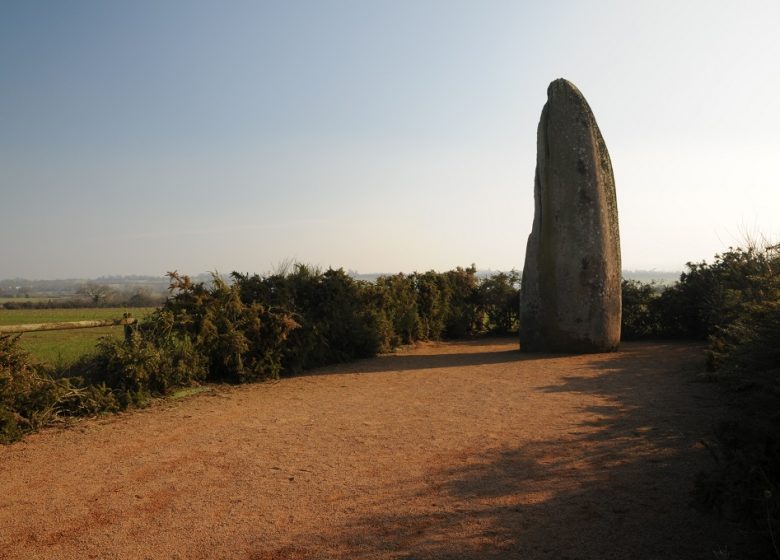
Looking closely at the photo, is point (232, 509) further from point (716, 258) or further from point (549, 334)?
point (716, 258)

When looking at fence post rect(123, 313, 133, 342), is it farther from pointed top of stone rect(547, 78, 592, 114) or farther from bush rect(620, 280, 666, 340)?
bush rect(620, 280, 666, 340)

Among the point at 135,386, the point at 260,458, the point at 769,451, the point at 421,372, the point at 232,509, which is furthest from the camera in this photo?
the point at 421,372

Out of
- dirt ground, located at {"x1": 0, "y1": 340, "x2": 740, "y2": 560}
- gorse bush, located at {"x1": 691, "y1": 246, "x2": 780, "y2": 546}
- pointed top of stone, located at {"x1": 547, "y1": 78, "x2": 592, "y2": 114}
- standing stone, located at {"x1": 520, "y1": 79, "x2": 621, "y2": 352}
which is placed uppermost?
pointed top of stone, located at {"x1": 547, "y1": 78, "x2": 592, "y2": 114}

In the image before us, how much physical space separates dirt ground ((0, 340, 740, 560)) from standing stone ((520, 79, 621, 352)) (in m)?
3.47

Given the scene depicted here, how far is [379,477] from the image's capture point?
5.55 meters

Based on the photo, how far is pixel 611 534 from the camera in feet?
13.6

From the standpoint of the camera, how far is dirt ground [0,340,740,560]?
418 centimetres

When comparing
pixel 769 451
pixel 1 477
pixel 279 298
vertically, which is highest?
pixel 279 298

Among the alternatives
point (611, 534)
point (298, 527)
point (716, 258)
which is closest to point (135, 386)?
point (298, 527)

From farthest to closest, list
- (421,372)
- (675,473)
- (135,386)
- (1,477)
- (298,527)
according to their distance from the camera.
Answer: (421,372) → (135,386) → (1,477) → (675,473) → (298,527)

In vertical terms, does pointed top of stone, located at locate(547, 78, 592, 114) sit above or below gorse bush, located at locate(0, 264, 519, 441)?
above

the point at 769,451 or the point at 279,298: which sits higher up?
the point at 279,298

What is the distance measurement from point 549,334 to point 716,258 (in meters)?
5.91

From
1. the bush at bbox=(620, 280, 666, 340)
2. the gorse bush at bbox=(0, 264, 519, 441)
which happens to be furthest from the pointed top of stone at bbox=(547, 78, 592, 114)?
the gorse bush at bbox=(0, 264, 519, 441)
